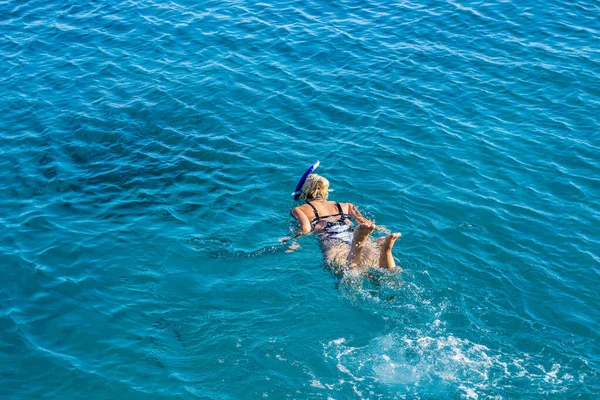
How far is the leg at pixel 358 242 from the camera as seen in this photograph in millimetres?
12039

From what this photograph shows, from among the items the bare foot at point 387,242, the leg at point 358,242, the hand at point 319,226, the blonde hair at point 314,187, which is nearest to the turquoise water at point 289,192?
the hand at point 319,226

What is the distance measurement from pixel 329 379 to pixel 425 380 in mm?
1601

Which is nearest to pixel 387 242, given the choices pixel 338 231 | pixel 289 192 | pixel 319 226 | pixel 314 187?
pixel 338 231

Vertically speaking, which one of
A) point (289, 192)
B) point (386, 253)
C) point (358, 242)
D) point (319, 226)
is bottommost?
point (289, 192)

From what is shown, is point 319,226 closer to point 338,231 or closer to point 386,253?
point 338,231

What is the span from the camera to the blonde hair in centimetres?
1426

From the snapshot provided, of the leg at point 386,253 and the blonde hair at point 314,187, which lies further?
the blonde hair at point 314,187

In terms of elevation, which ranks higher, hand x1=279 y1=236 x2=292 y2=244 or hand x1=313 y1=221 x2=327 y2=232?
hand x1=313 y1=221 x2=327 y2=232

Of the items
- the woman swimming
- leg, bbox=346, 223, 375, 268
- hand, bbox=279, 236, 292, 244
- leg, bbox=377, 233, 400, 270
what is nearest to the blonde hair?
the woman swimming

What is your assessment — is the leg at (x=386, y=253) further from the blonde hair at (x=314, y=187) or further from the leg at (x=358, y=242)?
the blonde hair at (x=314, y=187)

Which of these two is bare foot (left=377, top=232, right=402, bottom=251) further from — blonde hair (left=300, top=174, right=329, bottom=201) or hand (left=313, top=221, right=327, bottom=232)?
blonde hair (left=300, top=174, right=329, bottom=201)

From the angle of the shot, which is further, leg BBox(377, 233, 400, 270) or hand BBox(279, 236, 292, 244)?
hand BBox(279, 236, 292, 244)

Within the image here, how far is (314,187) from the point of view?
563 inches

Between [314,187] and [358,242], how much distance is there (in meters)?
2.36
